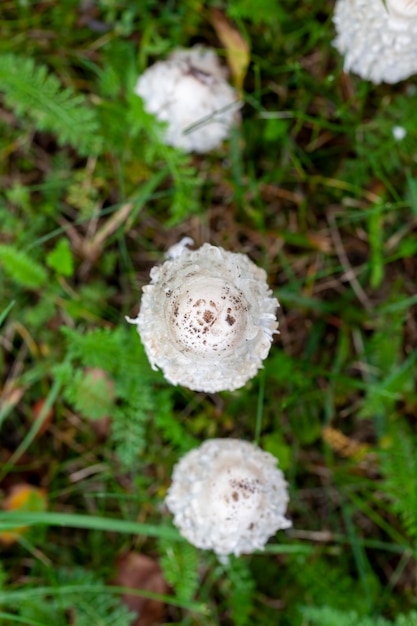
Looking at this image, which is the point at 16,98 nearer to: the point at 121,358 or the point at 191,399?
the point at 121,358

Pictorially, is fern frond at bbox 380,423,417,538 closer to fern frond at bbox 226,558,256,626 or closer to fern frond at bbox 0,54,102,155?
fern frond at bbox 226,558,256,626

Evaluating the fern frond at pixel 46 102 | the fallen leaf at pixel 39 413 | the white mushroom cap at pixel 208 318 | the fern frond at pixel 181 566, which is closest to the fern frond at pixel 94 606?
the fern frond at pixel 181 566

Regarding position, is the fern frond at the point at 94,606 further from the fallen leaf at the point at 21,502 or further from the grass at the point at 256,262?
the fallen leaf at the point at 21,502

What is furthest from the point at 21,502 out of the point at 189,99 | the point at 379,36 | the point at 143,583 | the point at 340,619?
the point at 379,36

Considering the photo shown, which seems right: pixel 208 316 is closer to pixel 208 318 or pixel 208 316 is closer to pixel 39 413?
pixel 208 318

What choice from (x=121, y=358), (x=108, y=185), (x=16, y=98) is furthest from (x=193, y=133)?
(x=121, y=358)
